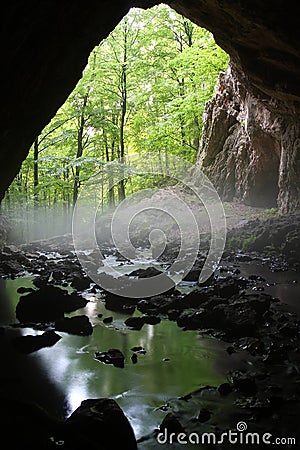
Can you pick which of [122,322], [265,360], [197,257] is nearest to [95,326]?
[122,322]

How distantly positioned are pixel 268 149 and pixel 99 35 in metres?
12.3

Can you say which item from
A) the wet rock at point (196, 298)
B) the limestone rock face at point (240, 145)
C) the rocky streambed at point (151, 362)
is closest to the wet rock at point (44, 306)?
the rocky streambed at point (151, 362)

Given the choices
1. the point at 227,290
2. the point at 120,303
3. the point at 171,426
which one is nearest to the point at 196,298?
the point at 227,290

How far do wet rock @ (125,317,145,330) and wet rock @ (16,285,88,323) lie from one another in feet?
4.21

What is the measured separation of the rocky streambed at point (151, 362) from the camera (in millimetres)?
3004

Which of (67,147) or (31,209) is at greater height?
(67,147)

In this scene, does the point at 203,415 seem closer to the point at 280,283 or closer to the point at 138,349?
the point at 138,349

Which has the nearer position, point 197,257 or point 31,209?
point 197,257

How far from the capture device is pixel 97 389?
13.4 feet

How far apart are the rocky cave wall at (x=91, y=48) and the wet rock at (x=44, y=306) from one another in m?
2.11

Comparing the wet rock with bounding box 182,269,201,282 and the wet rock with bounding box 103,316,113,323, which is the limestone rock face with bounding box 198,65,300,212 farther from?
the wet rock with bounding box 103,316,113,323

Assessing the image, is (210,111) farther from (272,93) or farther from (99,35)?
(99,35)

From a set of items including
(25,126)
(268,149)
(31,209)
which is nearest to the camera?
(25,126)

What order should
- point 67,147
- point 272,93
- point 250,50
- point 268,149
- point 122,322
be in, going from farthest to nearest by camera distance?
1. point 67,147
2. point 268,149
3. point 272,93
4. point 250,50
5. point 122,322
